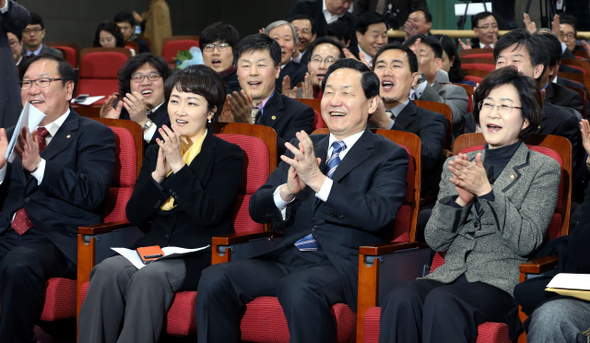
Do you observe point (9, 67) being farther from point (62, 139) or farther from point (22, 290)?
point (22, 290)

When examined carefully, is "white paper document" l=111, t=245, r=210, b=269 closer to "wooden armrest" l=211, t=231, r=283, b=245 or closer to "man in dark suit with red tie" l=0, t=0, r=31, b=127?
"wooden armrest" l=211, t=231, r=283, b=245

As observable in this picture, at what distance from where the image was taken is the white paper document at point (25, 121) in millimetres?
2482

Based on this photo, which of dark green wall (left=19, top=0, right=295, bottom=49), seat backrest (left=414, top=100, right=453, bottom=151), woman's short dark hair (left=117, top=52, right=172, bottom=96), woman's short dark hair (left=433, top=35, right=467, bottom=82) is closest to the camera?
seat backrest (left=414, top=100, right=453, bottom=151)

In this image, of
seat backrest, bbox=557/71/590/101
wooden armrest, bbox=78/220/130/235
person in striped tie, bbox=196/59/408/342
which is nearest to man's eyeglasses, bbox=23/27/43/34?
wooden armrest, bbox=78/220/130/235

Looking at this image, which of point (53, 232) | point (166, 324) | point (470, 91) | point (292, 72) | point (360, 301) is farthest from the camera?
point (292, 72)

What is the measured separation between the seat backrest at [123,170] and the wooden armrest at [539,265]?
1.58 meters

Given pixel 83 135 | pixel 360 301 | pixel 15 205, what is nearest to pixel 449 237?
pixel 360 301

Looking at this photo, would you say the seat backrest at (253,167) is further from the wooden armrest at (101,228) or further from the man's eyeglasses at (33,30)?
the man's eyeglasses at (33,30)

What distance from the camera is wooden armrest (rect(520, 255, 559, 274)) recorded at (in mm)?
2018

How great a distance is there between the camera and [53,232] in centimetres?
274

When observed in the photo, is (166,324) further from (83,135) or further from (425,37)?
(425,37)

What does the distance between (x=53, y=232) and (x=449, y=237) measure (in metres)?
1.49

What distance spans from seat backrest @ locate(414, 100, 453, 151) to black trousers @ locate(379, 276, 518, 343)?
123 centimetres

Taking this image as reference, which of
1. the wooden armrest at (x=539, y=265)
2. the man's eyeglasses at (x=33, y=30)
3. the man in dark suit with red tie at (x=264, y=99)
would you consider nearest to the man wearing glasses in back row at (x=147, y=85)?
the man in dark suit with red tie at (x=264, y=99)
